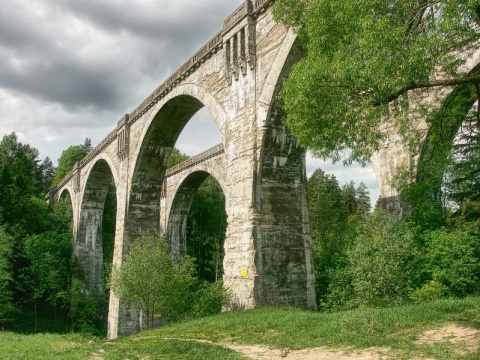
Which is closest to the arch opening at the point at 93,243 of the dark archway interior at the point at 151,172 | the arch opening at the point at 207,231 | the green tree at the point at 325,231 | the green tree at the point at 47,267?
the green tree at the point at 47,267

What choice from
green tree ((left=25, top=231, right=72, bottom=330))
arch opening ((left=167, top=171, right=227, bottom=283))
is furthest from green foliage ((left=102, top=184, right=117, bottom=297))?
arch opening ((left=167, top=171, right=227, bottom=283))

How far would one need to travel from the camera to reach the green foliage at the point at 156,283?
14.6 meters

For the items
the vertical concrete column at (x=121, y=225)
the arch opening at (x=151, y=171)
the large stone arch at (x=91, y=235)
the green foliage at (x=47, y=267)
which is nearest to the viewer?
the arch opening at (x=151, y=171)

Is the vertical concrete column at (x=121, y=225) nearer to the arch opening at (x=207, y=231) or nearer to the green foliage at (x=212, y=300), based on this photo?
the green foliage at (x=212, y=300)

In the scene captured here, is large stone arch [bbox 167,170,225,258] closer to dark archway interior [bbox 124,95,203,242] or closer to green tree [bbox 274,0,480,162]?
dark archway interior [bbox 124,95,203,242]

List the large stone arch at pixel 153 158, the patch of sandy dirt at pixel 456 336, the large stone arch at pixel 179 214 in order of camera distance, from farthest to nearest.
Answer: the large stone arch at pixel 179 214, the large stone arch at pixel 153 158, the patch of sandy dirt at pixel 456 336

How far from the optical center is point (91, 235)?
32594 mm

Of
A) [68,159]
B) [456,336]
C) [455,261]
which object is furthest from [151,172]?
[68,159]

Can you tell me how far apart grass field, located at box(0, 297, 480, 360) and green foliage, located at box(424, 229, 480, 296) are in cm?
229

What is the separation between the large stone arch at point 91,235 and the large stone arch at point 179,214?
16.9 feet

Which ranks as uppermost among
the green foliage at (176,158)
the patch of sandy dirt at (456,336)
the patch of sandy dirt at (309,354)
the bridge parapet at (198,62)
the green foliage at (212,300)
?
the green foliage at (176,158)

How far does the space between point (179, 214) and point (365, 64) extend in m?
25.2

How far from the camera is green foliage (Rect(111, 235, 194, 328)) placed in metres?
14.6

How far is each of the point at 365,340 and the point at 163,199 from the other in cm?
2619
